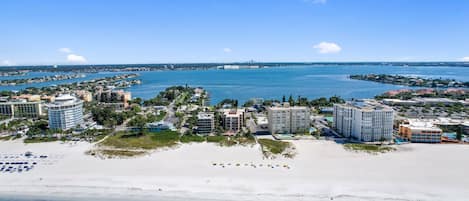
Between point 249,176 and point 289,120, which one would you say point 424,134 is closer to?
point 289,120

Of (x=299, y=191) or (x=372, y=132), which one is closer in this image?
(x=299, y=191)

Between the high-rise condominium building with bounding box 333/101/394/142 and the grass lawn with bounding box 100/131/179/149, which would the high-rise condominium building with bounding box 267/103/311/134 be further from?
the grass lawn with bounding box 100/131/179/149

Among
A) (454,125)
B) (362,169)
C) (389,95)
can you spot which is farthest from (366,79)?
(362,169)

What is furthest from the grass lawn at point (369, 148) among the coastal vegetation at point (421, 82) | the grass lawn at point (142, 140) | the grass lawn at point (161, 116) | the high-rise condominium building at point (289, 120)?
the coastal vegetation at point (421, 82)

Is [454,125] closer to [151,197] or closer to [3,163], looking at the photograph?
[151,197]

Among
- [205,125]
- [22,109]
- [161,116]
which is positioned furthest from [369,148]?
[22,109]

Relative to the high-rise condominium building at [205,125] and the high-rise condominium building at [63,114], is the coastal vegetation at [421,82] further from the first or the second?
the high-rise condominium building at [63,114]
